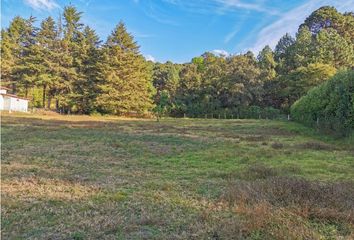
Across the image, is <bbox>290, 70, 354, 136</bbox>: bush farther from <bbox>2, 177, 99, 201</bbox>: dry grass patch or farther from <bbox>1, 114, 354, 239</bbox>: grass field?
<bbox>2, 177, 99, 201</bbox>: dry grass patch

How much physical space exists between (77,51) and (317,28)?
54543 mm

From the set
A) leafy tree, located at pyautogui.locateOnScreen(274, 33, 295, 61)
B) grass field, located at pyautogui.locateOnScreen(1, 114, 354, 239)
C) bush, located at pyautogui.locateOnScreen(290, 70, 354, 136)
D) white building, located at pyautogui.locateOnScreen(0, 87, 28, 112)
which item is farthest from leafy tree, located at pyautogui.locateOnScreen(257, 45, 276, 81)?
grass field, located at pyautogui.locateOnScreen(1, 114, 354, 239)

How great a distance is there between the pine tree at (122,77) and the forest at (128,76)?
0.43 ft

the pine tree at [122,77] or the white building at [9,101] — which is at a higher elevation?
the pine tree at [122,77]

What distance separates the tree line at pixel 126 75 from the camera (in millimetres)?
46750

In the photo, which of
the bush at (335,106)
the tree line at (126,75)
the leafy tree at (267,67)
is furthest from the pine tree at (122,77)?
the bush at (335,106)

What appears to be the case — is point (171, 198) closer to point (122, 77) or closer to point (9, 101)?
point (122, 77)

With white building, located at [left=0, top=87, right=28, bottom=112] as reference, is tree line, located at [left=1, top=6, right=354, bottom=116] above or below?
above

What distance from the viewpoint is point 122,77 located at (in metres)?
47.2

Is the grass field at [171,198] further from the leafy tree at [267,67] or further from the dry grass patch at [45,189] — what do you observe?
the leafy tree at [267,67]

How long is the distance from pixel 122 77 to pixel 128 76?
84 cm

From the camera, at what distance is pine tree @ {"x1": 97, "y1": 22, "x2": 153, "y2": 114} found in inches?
1788

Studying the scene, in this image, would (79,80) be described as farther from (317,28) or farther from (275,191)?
(317,28)

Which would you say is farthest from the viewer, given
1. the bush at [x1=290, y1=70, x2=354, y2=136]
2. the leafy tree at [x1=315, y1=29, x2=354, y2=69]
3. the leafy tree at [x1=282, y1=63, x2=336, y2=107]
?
the leafy tree at [x1=315, y1=29, x2=354, y2=69]
